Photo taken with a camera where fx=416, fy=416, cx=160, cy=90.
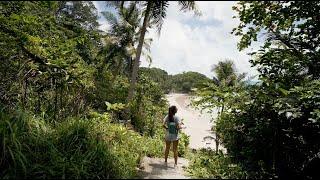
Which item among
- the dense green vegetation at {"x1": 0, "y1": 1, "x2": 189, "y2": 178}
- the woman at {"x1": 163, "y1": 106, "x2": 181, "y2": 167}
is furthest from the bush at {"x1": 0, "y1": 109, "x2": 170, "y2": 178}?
the woman at {"x1": 163, "y1": 106, "x2": 181, "y2": 167}

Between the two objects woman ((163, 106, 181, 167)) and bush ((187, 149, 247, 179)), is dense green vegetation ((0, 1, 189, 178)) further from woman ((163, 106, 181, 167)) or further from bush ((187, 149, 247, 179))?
bush ((187, 149, 247, 179))

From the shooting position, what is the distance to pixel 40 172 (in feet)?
23.7

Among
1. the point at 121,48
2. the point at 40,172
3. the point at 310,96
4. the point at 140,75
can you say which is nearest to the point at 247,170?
the point at 310,96

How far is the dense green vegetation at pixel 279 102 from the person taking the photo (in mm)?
9742

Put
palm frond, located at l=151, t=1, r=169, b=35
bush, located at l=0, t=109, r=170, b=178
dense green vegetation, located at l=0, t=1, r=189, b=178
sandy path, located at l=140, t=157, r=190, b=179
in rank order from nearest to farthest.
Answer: bush, located at l=0, t=109, r=170, b=178, dense green vegetation, located at l=0, t=1, r=189, b=178, sandy path, located at l=140, t=157, r=190, b=179, palm frond, located at l=151, t=1, r=169, b=35

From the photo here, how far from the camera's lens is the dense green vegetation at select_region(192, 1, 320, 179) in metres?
9.74

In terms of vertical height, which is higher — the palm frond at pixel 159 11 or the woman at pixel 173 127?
the palm frond at pixel 159 11

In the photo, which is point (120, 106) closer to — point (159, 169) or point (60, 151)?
point (159, 169)

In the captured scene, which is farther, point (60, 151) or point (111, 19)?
point (111, 19)

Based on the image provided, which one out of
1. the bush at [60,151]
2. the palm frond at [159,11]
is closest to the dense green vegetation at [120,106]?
the bush at [60,151]

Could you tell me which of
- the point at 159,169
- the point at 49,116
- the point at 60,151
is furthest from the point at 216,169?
the point at 49,116

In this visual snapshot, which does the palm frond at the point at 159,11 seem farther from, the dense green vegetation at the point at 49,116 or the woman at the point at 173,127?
the woman at the point at 173,127

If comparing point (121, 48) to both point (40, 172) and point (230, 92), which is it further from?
point (40, 172)

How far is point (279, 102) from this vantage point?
31.6 feet
